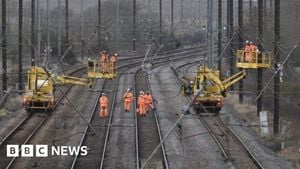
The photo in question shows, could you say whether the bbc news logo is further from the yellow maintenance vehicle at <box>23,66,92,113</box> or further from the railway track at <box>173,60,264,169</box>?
the yellow maintenance vehicle at <box>23,66,92,113</box>

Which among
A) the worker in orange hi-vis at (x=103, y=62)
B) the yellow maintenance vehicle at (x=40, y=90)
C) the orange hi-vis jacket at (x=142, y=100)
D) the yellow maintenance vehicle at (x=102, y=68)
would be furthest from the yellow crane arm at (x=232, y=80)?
the yellow maintenance vehicle at (x=40, y=90)

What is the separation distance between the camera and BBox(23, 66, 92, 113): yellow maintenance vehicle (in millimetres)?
27828

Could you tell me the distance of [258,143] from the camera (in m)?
23.5

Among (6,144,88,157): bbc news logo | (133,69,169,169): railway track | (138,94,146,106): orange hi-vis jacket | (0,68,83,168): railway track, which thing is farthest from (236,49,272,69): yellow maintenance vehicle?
(6,144,88,157): bbc news logo

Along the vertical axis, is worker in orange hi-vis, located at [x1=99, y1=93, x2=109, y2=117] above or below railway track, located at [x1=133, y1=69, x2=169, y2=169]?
above

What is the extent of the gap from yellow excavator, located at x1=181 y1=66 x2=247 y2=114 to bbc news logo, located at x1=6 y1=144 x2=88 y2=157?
20.2ft

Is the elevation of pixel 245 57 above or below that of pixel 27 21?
below

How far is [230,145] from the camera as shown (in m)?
22.5

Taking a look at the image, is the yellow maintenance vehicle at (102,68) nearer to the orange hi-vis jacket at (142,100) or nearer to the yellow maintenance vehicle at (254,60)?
the orange hi-vis jacket at (142,100)

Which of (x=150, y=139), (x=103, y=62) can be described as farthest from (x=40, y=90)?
(x=150, y=139)

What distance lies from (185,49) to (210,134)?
36.4m

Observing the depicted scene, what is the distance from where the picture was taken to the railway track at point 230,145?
770 inches

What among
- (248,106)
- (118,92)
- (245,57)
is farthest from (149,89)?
(245,57)

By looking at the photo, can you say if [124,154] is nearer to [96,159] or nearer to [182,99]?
[96,159]
